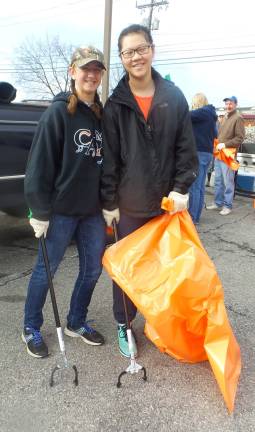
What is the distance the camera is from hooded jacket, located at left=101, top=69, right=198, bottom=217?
2350 millimetres

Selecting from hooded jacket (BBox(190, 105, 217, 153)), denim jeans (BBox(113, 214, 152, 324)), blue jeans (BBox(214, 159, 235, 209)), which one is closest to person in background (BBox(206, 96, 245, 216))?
blue jeans (BBox(214, 159, 235, 209))

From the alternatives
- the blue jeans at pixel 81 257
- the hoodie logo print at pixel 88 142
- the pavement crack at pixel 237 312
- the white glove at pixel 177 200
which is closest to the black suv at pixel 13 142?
the blue jeans at pixel 81 257

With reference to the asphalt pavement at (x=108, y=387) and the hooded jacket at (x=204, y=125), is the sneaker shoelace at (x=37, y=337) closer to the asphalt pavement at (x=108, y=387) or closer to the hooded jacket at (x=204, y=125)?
the asphalt pavement at (x=108, y=387)

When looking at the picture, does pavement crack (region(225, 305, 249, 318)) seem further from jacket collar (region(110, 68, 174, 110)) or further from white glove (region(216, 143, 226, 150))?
white glove (region(216, 143, 226, 150))

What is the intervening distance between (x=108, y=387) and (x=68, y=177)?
3.87 feet

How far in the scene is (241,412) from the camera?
220 cm

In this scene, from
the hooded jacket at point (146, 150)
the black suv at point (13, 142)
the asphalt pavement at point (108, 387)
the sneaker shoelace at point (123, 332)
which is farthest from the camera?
the black suv at point (13, 142)

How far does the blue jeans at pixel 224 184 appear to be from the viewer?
6.96m

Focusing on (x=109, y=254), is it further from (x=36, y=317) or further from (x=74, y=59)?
(x=74, y=59)

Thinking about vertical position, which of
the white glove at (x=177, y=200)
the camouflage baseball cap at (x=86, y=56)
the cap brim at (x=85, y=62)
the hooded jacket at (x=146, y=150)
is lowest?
the white glove at (x=177, y=200)

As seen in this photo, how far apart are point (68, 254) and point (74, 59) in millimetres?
2544

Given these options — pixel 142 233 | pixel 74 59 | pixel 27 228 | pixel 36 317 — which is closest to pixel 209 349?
pixel 142 233

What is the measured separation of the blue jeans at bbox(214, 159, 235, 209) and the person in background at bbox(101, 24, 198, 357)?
4.62 meters

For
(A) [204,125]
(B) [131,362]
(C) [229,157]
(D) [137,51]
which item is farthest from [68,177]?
(C) [229,157]
